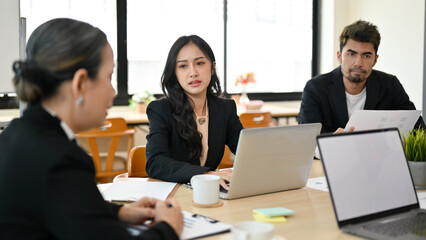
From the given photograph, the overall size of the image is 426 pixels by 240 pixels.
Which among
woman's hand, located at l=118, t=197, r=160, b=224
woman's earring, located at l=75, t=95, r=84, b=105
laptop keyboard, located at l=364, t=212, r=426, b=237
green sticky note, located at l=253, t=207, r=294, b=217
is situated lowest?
laptop keyboard, located at l=364, t=212, r=426, b=237

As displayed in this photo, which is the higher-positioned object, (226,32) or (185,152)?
(226,32)

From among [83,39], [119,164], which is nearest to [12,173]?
[83,39]

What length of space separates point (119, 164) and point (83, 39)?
2.81 m

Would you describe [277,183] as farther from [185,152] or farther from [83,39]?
[83,39]

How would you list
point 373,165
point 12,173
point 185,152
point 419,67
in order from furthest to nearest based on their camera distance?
point 419,67 < point 185,152 < point 373,165 < point 12,173

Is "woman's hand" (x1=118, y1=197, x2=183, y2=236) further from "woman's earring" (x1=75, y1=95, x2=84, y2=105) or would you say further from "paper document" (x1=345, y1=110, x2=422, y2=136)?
"paper document" (x1=345, y1=110, x2=422, y2=136)

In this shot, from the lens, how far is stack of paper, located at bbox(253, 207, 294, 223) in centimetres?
122

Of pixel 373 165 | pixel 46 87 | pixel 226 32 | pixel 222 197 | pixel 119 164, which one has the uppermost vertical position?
pixel 226 32

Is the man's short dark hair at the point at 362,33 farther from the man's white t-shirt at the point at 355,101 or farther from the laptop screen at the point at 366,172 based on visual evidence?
the laptop screen at the point at 366,172

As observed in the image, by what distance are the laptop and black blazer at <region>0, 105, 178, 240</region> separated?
21.3 inches

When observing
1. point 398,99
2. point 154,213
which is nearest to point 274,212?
point 154,213

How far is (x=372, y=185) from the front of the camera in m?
1.21

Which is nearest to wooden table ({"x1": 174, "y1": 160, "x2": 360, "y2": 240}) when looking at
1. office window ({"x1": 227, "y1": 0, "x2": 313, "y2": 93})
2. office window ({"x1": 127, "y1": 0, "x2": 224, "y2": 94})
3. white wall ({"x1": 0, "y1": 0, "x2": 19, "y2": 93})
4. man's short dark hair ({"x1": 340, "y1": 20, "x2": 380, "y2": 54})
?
man's short dark hair ({"x1": 340, "y1": 20, "x2": 380, "y2": 54})

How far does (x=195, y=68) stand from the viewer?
6.91 ft
